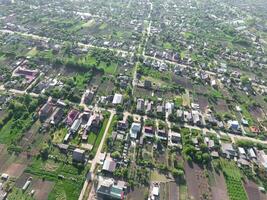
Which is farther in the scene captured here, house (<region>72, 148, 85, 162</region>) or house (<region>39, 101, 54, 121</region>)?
house (<region>39, 101, 54, 121</region>)

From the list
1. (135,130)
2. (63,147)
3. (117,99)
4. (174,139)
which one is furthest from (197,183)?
(117,99)

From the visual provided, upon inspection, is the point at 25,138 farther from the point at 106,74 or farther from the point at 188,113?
the point at 188,113

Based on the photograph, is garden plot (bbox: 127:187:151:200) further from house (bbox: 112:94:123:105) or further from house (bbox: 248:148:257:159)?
house (bbox: 248:148:257:159)

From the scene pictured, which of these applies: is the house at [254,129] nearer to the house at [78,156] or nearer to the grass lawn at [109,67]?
the grass lawn at [109,67]

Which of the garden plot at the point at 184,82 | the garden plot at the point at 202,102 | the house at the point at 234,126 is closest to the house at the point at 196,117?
the garden plot at the point at 202,102

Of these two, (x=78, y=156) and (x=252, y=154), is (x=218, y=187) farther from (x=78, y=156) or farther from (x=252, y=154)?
(x=78, y=156)

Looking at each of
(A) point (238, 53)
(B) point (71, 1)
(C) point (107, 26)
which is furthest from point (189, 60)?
(B) point (71, 1)

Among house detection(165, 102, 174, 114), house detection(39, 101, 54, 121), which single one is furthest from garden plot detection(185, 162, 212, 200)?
house detection(39, 101, 54, 121)
